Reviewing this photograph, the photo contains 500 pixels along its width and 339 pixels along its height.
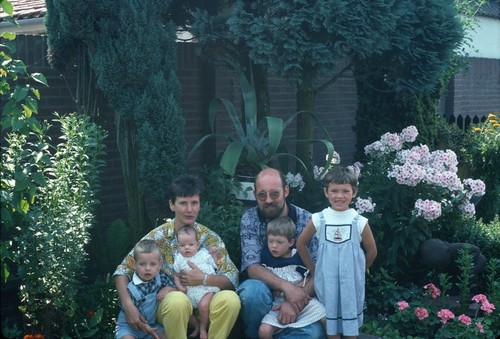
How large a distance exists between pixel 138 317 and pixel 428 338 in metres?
2.00

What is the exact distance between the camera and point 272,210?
4746 millimetres

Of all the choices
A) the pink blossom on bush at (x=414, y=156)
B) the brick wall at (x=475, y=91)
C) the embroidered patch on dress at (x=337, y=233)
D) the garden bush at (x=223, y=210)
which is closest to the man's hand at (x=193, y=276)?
the embroidered patch on dress at (x=337, y=233)

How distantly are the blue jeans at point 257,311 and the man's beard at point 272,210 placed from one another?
0.44m

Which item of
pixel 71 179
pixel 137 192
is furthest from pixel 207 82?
pixel 71 179

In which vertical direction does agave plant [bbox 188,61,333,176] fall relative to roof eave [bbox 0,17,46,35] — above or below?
below

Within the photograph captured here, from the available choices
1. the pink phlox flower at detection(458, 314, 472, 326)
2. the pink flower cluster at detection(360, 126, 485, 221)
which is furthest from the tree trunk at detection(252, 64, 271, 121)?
the pink phlox flower at detection(458, 314, 472, 326)

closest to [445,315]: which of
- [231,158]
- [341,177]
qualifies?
[341,177]

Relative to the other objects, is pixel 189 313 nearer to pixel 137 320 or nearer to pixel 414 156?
pixel 137 320

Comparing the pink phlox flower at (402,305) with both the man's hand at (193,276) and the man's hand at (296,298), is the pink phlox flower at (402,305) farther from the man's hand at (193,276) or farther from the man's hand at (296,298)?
the man's hand at (193,276)

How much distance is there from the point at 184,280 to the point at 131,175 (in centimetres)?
162

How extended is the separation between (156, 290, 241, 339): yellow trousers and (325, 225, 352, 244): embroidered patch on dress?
2.12 feet

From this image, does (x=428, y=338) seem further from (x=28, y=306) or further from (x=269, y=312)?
(x=28, y=306)

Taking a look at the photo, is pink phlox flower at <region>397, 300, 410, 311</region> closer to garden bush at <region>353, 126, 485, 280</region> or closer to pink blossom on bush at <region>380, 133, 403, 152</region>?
garden bush at <region>353, 126, 485, 280</region>

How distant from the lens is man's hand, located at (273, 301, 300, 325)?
4457 mm
